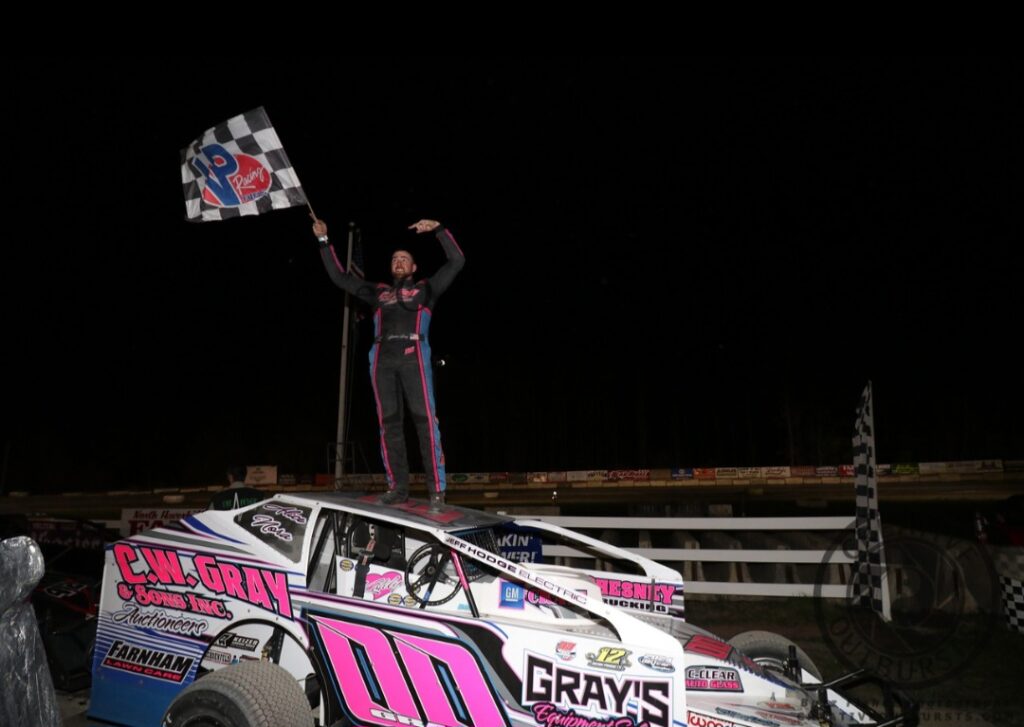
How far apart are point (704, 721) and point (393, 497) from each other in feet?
7.63

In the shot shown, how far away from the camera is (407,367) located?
201 inches

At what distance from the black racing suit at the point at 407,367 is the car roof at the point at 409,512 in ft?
2.27

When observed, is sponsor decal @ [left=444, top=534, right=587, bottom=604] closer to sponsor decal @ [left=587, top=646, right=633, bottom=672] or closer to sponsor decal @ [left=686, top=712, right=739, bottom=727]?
sponsor decal @ [left=587, top=646, right=633, bottom=672]

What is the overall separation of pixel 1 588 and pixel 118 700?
1441 mm

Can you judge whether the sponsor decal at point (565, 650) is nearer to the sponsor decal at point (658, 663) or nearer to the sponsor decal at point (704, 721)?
the sponsor decal at point (658, 663)

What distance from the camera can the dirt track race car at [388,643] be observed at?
3221 millimetres

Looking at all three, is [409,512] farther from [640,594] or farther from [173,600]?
[640,594]

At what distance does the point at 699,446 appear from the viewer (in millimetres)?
38000

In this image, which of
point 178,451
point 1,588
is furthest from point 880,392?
point 1,588

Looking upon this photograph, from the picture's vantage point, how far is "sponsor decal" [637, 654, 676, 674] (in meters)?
3.14

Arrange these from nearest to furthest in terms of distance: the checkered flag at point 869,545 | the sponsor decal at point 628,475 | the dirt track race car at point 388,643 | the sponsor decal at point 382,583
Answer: the dirt track race car at point 388,643, the sponsor decal at point 382,583, the checkered flag at point 869,545, the sponsor decal at point 628,475

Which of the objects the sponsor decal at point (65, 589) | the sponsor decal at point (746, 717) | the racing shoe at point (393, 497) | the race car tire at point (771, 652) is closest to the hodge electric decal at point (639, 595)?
the race car tire at point (771, 652)

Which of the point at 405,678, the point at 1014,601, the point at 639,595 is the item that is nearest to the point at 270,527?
the point at 405,678

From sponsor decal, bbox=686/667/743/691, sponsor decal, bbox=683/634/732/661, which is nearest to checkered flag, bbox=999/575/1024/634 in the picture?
sponsor decal, bbox=683/634/732/661
